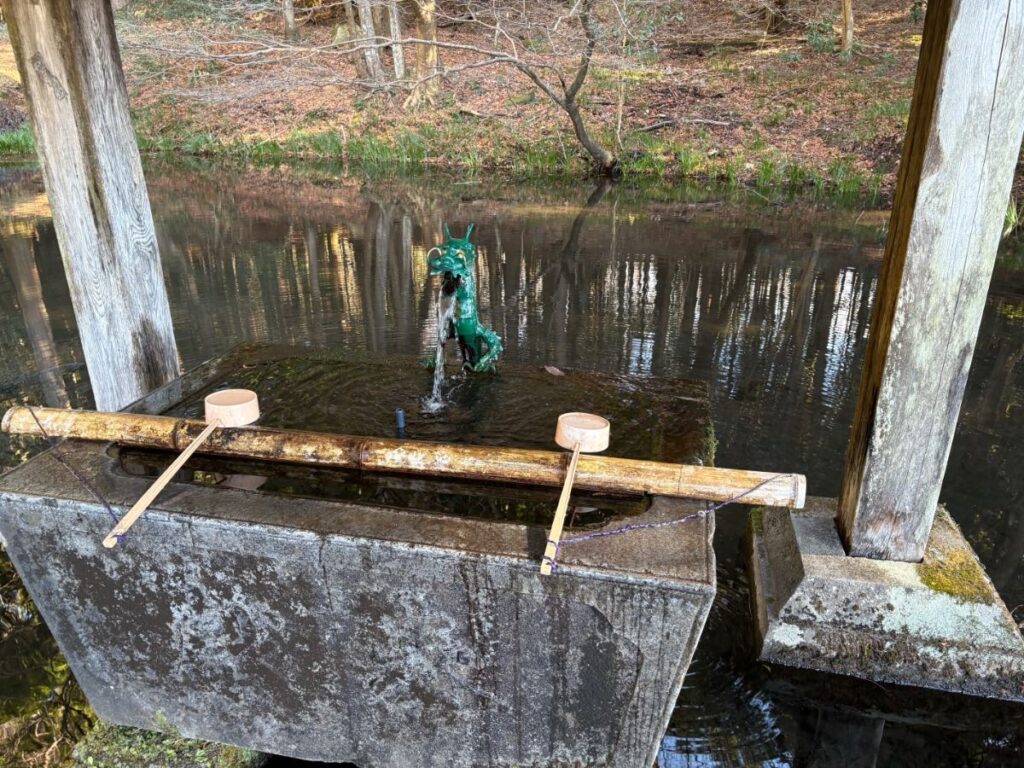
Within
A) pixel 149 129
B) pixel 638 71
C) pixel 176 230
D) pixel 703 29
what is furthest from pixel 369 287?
pixel 703 29

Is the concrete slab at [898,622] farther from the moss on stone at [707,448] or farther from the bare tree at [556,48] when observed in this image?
the bare tree at [556,48]

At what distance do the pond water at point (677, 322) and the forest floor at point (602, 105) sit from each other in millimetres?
2184

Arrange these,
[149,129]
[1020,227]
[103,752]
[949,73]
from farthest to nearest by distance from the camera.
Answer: [149,129], [1020,227], [103,752], [949,73]

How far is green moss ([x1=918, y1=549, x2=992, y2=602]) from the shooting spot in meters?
2.67

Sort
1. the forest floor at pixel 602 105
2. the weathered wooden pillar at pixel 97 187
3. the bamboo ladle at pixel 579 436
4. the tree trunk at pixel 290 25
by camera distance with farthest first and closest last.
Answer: the tree trunk at pixel 290 25 → the forest floor at pixel 602 105 → the weathered wooden pillar at pixel 97 187 → the bamboo ladle at pixel 579 436

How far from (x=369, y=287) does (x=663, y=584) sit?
6.32 m

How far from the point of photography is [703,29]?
1944 centimetres

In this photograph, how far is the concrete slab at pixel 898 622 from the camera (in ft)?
8.75

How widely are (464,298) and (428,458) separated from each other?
1.30 m

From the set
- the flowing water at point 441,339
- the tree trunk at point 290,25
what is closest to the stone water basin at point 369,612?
the flowing water at point 441,339

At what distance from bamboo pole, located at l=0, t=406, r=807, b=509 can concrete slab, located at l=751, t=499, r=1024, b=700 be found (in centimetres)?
100

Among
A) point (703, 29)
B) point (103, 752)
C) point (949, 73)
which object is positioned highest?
point (703, 29)

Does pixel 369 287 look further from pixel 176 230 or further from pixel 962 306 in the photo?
pixel 962 306

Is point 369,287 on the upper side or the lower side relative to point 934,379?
lower
